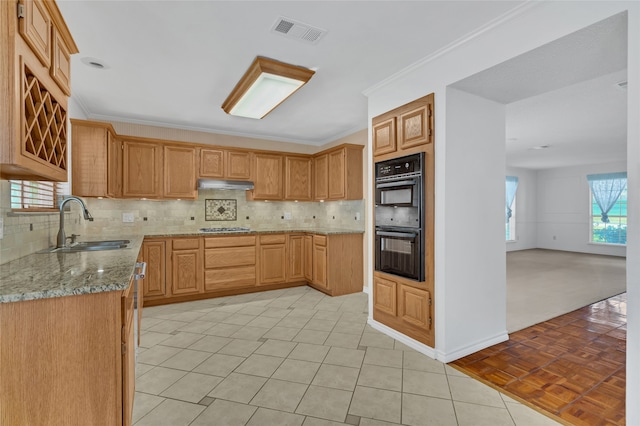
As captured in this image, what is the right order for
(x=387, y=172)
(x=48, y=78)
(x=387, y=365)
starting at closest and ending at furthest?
(x=48, y=78) < (x=387, y=365) < (x=387, y=172)

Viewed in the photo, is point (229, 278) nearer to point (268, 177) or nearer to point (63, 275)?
point (268, 177)

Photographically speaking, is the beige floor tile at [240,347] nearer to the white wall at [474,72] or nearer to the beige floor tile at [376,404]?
the beige floor tile at [376,404]

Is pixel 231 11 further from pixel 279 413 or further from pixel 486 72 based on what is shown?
pixel 279 413

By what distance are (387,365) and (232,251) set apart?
2.83 m

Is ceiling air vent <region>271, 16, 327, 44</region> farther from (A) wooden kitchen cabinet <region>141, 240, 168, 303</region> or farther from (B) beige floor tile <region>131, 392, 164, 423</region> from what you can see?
(A) wooden kitchen cabinet <region>141, 240, 168, 303</region>

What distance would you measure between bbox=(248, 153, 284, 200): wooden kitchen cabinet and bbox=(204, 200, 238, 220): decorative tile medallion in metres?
0.38

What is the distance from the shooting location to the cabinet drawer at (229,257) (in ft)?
14.5

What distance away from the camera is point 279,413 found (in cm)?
191

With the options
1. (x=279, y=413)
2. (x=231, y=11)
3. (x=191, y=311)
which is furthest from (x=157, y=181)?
(x=279, y=413)

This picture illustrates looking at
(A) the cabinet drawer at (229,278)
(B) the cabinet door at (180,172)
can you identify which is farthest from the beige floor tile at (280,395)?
(B) the cabinet door at (180,172)

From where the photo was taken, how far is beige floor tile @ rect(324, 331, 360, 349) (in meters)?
2.88

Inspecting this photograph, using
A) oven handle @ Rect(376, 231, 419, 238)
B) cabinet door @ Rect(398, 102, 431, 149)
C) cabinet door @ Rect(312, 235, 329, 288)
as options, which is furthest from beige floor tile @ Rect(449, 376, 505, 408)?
cabinet door @ Rect(312, 235, 329, 288)

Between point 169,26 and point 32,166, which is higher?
point 169,26

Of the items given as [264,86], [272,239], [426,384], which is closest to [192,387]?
[426,384]
